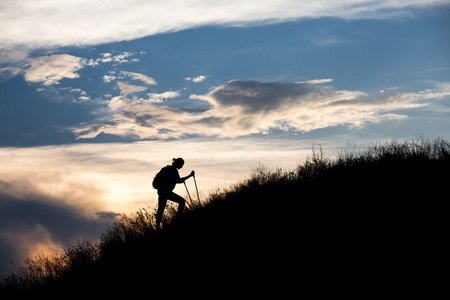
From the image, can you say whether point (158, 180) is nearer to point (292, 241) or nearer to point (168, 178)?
point (168, 178)

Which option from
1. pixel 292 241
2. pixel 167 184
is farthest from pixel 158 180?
pixel 292 241

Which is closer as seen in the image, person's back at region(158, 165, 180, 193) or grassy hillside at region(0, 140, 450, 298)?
grassy hillside at region(0, 140, 450, 298)

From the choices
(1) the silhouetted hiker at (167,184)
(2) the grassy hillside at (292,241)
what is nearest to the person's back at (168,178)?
(1) the silhouetted hiker at (167,184)

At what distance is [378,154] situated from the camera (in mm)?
13203

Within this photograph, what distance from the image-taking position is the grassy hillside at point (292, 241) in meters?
5.73

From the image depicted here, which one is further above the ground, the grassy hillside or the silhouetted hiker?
the silhouetted hiker

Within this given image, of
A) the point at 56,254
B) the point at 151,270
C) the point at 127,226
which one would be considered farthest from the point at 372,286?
the point at 56,254

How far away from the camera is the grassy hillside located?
5.73 meters

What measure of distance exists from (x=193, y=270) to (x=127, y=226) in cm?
735

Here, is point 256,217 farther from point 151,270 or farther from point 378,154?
point 378,154

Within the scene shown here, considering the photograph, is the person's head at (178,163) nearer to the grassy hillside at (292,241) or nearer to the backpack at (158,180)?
the backpack at (158,180)

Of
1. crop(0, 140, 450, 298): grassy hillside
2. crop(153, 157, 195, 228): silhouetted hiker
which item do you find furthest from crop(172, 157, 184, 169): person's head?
crop(0, 140, 450, 298): grassy hillside

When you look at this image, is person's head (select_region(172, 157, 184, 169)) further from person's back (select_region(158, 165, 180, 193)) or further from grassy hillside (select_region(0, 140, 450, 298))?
grassy hillside (select_region(0, 140, 450, 298))

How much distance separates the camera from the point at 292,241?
698cm
